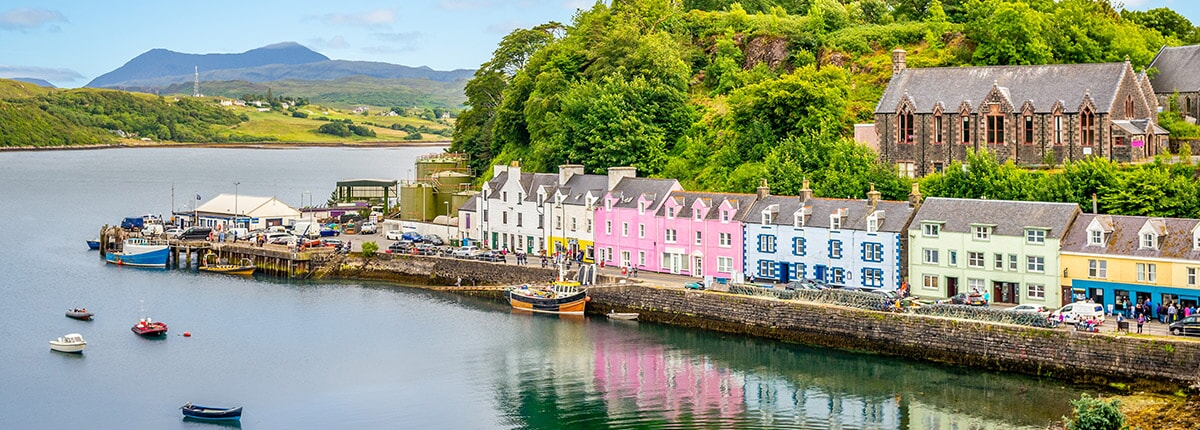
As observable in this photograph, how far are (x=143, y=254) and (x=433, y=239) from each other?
63.8 ft

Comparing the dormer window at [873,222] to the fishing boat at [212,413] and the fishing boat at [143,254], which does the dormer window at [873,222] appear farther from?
the fishing boat at [143,254]

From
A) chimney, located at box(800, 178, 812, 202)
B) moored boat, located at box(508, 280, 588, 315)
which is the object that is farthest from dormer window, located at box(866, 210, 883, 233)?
moored boat, located at box(508, 280, 588, 315)

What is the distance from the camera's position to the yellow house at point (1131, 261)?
2096 inches

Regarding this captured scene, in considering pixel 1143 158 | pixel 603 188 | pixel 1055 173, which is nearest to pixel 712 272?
pixel 603 188

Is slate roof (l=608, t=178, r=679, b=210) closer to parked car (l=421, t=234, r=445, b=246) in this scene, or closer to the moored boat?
the moored boat

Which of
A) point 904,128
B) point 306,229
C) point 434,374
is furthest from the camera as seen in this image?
point 306,229

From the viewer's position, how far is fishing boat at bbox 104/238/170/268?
Answer: 90562mm

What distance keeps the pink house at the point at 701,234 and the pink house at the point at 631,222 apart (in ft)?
1.70

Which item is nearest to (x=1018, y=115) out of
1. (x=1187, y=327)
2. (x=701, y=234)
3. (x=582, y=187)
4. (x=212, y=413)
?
(x=701, y=234)

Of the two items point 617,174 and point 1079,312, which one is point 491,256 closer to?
point 617,174

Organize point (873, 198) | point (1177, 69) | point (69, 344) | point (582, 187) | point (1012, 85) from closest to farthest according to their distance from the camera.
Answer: point (69, 344)
point (873, 198)
point (1012, 85)
point (1177, 69)
point (582, 187)

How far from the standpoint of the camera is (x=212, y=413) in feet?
158

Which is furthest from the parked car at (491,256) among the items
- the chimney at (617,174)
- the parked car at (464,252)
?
the chimney at (617,174)

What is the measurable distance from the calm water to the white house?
65.3 ft
